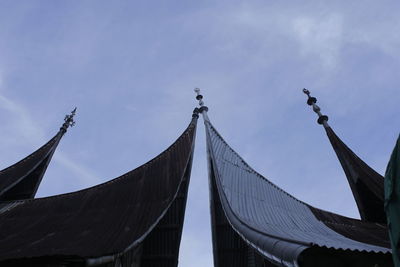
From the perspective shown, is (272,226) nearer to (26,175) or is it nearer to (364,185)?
(364,185)

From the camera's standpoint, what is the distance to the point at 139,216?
8.95 meters

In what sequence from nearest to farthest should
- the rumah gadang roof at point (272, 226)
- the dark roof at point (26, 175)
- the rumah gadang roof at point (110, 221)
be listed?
1. the rumah gadang roof at point (272, 226)
2. the rumah gadang roof at point (110, 221)
3. the dark roof at point (26, 175)

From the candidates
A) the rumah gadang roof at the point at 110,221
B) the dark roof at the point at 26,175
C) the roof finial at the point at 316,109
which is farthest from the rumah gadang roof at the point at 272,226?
the dark roof at the point at 26,175

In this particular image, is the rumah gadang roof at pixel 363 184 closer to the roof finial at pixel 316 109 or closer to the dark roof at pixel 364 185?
the dark roof at pixel 364 185

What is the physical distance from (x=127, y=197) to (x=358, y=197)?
8509 mm

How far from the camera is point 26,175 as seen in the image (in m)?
15.6

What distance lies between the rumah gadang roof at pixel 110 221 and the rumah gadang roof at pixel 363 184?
6.41 meters

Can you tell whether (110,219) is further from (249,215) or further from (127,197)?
(249,215)

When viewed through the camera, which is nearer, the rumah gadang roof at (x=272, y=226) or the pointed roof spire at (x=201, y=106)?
the rumah gadang roof at (x=272, y=226)

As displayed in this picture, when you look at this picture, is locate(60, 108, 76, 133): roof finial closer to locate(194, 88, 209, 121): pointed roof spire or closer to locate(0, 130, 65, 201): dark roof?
locate(0, 130, 65, 201): dark roof

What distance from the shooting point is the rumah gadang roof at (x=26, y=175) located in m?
14.6

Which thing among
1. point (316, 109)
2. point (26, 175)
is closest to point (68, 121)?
point (26, 175)

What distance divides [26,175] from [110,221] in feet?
28.6

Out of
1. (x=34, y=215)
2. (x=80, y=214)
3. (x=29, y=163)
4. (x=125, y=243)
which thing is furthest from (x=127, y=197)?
(x=29, y=163)
